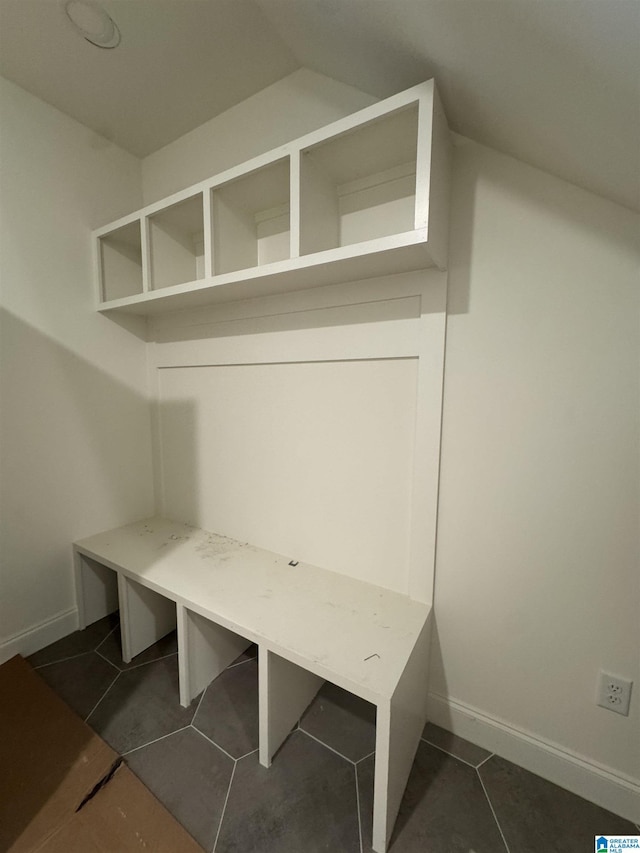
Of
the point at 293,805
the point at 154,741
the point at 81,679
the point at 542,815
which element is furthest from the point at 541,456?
the point at 81,679

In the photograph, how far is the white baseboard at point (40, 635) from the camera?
147 centimetres

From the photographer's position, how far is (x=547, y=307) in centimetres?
99

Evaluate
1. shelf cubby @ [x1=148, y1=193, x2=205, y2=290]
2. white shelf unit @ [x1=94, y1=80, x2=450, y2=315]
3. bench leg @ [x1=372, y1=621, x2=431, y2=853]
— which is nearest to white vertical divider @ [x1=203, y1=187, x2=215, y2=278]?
white shelf unit @ [x1=94, y1=80, x2=450, y2=315]

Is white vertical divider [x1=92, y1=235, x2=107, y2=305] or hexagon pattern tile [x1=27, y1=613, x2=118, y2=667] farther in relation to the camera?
white vertical divider [x1=92, y1=235, x2=107, y2=305]

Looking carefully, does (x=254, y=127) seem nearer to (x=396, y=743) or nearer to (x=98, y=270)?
(x=98, y=270)

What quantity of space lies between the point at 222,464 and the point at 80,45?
5.58ft

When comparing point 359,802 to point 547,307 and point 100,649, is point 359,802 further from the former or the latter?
point 547,307

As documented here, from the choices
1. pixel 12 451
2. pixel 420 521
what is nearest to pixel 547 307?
pixel 420 521

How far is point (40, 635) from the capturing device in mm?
1567

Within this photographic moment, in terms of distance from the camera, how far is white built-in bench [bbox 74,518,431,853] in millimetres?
926

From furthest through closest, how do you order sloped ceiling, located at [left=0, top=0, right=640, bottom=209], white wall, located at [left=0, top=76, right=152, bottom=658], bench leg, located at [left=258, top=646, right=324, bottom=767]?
white wall, located at [left=0, top=76, right=152, bottom=658], bench leg, located at [left=258, top=646, right=324, bottom=767], sloped ceiling, located at [left=0, top=0, right=640, bottom=209]

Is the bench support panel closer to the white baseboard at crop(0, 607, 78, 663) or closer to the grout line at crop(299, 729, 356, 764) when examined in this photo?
the white baseboard at crop(0, 607, 78, 663)

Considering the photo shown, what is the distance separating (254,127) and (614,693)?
2.39 metres

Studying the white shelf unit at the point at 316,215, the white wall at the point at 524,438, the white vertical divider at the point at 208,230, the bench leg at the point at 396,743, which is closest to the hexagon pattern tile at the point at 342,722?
the bench leg at the point at 396,743
